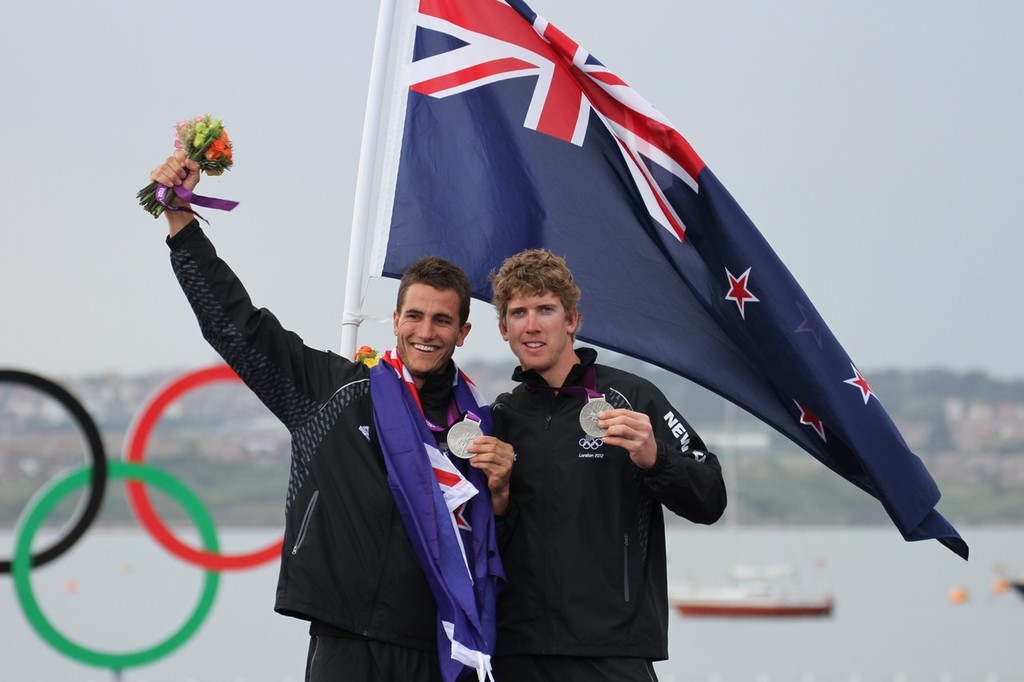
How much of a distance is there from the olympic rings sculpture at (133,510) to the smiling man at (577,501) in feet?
8.03

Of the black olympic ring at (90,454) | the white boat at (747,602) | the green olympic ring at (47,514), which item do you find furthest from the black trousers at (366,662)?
the white boat at (747,602)

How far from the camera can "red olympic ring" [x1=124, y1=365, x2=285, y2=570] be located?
7387mm

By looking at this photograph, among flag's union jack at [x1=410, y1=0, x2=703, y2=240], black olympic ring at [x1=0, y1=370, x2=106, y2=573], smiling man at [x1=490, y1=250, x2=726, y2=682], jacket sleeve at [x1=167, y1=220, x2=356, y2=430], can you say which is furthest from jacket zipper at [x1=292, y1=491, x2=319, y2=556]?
black olympic ring at [x1=0, y1=370, x2=106, y2=573]

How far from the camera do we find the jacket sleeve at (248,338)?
473cm

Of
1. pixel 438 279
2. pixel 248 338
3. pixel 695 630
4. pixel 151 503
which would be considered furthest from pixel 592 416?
pixel 695 630

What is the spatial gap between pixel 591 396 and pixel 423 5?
2.30 m

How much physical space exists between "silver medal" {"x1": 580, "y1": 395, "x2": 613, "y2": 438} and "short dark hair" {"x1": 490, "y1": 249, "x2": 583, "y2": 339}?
0.37m

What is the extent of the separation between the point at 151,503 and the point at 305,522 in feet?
12.0

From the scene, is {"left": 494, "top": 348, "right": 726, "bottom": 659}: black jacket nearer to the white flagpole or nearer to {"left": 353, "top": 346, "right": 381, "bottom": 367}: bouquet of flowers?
{"left": 353, "top": 346, "right": 381, "bottom": 367}: bouquet of flowers

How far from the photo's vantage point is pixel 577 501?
16.3 feet

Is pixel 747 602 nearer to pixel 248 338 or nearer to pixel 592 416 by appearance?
pixel 592 416

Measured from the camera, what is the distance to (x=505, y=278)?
512 cm

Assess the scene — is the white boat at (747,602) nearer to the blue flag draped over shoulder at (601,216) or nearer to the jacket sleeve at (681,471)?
the blue flag draped over shoulder at (601,216)

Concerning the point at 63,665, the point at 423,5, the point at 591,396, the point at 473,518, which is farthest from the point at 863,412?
the point at 63,665
